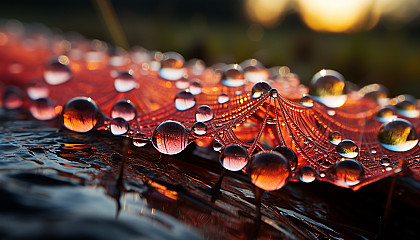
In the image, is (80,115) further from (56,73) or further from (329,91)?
(329,91)

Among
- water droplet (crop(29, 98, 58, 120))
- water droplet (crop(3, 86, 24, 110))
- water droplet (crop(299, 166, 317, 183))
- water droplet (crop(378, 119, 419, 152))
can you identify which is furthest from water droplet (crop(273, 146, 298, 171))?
water droplet (crop(3, 86, 24, 110))

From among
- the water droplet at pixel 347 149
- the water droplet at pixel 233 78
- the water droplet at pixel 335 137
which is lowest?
the water droplet at pixel 347 149

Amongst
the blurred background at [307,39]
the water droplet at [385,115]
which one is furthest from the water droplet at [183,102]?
the blurred background at [307,39]

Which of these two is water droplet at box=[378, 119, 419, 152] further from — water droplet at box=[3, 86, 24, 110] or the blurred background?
the blurred background

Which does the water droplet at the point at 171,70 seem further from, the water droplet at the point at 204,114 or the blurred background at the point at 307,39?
the blurred background at the point at 307,39

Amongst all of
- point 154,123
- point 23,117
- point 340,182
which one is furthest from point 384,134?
point 23,117

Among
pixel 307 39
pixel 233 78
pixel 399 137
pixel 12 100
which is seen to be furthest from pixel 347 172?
pixel 307 39

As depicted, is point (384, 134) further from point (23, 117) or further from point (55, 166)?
point (23, 117)

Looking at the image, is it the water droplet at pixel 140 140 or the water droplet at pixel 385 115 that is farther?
the water droplet at pixel 385 115
